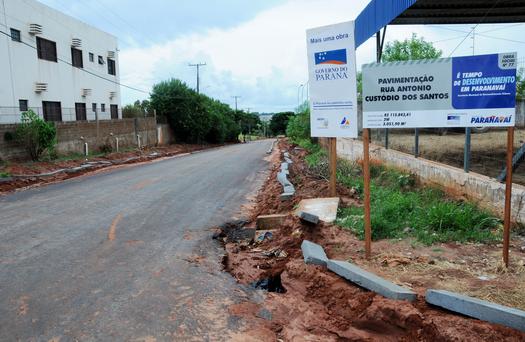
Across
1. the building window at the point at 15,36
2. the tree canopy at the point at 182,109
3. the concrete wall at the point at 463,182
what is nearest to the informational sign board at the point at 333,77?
the concrete wall at the point at 463,182

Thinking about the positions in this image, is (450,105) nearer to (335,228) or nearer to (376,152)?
(335,228)

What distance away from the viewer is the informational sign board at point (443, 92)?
5.33m

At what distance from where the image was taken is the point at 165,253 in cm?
715

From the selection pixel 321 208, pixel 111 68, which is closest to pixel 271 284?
pixel 321 208

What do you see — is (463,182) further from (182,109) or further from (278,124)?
(278,124)

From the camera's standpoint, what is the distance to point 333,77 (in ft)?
22.6

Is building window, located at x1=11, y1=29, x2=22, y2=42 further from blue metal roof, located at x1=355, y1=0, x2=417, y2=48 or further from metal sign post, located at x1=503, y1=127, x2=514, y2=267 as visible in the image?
metal sign post, located at x1=503, y1=127, x2=514, y2=267

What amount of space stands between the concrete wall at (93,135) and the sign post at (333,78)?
55.1 feet

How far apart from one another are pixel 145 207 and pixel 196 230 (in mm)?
2535

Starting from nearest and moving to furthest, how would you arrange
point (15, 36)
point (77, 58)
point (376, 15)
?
1. point (376, 15)
2. point (15, 36)
3. point (77, 58)

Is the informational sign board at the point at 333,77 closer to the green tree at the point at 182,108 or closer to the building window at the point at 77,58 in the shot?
the building window at the point at 77,58

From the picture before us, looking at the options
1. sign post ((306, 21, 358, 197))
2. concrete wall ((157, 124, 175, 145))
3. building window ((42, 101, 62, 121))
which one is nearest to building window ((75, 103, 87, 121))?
building window ((42, 101, 62, 121))

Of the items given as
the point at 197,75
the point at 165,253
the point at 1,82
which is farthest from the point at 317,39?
the point at 197,75

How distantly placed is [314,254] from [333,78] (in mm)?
2712
